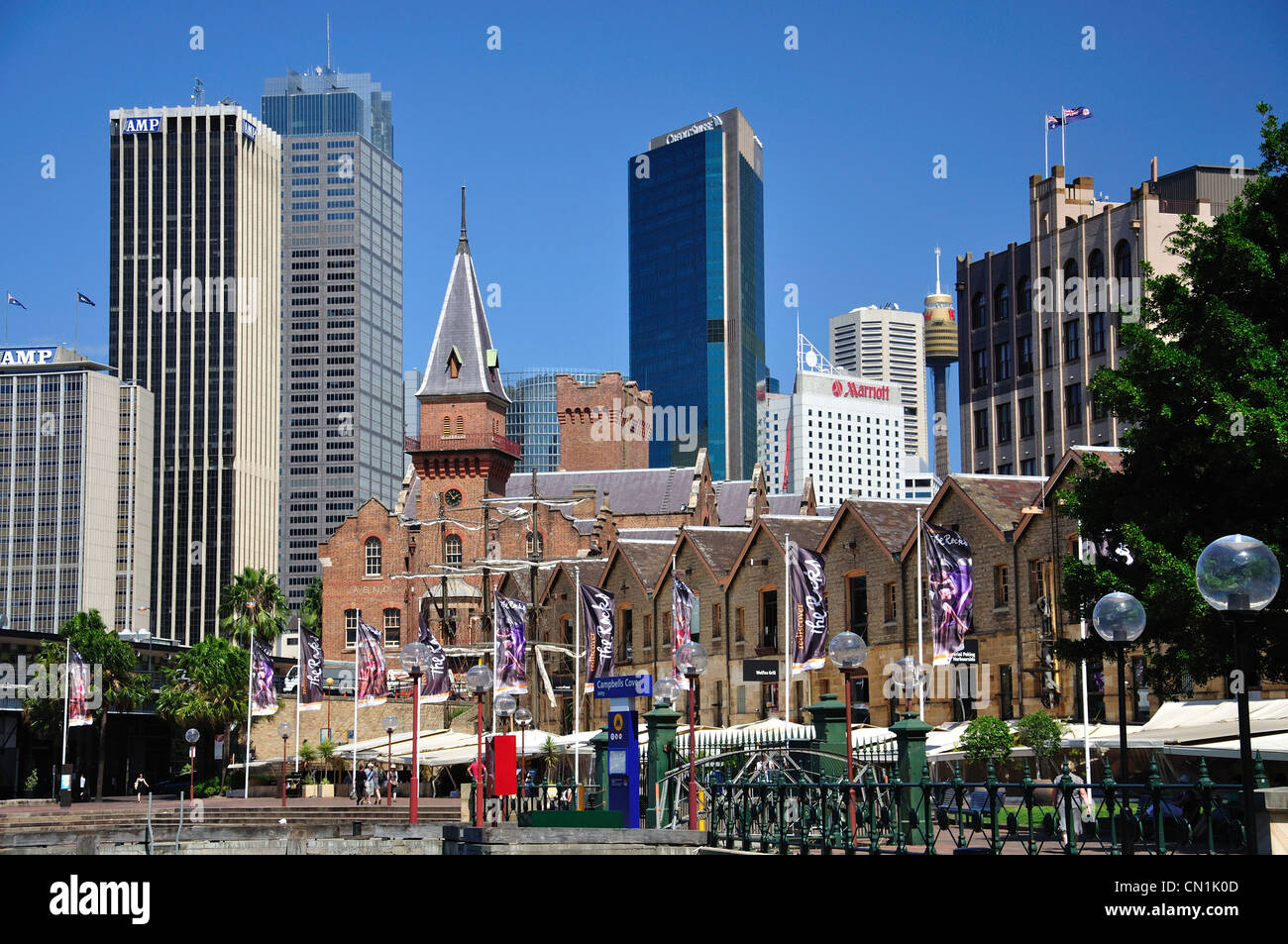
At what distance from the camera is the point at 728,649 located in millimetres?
58875

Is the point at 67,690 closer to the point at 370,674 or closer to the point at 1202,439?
the point at 370,674

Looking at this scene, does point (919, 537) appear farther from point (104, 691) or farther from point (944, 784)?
point (104, 691)

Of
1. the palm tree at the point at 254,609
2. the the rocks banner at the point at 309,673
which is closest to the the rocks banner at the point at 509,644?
the the rocks banner at the point at 309,673

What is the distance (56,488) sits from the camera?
625 ft

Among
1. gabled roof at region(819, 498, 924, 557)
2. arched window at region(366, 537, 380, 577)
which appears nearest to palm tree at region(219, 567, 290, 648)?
arched window at region(366, 537, 380, 577)

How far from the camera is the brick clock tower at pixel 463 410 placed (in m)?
96.6

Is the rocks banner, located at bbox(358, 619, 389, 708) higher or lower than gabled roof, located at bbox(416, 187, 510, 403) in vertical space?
lower

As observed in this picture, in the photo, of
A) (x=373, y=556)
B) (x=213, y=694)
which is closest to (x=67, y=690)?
(x=213, y=694)

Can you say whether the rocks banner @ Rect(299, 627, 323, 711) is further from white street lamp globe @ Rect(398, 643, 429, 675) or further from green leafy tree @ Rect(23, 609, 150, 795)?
white street lamp globe @ Rect(398, 643, 429, 675)

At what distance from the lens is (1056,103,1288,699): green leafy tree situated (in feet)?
85.5

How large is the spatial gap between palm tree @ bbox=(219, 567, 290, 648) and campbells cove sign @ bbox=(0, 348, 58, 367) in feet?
348

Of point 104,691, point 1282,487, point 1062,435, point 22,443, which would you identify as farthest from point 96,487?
point 1282,487
